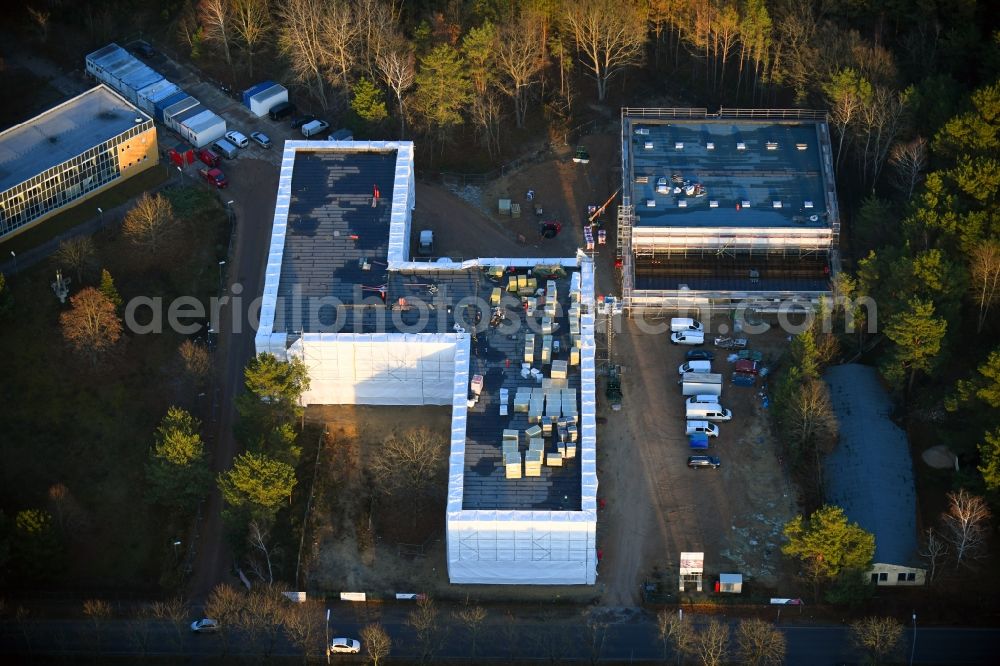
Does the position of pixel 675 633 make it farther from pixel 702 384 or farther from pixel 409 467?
pixel 702 384

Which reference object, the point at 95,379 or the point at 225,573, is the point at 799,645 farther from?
the point at 95,379

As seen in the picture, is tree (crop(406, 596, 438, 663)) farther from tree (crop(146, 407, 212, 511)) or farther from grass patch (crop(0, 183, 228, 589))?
grass patch (crop(0, 183, 228, 589))

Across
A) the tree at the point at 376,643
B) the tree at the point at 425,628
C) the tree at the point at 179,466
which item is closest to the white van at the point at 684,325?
the tree at the point at 425,628

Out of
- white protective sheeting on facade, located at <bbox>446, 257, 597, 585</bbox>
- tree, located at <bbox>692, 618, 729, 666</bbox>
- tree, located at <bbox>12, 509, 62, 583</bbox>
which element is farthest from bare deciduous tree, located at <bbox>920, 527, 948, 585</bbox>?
tree, located at <bbox>12, 509, 62, 583</bbox>

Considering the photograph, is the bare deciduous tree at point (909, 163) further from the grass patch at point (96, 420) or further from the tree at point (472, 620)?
the grass patch at point (96, 420)

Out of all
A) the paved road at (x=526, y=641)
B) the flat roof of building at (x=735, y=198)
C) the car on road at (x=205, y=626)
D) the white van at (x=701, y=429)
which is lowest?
the paved road at (x=526, y=641)

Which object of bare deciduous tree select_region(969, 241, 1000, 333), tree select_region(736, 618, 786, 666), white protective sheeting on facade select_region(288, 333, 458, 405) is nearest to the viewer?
tree select_region(736, 618, 786, 666)
